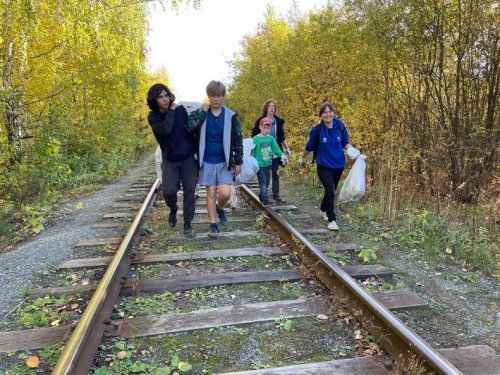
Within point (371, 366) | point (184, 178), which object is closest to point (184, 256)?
point (184, 178)

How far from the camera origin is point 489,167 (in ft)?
22.7

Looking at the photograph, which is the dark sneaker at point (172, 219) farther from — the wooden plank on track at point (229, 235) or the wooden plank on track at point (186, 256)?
the wooden plank on track at point (186, 256)

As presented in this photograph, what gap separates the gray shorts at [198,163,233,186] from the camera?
5.55 meters

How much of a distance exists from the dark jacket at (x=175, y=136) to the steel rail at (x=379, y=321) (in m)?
2.03

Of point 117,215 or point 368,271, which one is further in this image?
point 117,215

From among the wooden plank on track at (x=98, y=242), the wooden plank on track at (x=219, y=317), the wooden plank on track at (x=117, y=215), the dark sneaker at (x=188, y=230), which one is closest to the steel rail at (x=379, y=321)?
the wooden plank on track at (x=219, y=317)

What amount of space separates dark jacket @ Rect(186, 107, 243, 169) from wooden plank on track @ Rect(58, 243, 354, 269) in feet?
4.04

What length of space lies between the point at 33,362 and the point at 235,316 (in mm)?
1441

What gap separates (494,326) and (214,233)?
3.33 m

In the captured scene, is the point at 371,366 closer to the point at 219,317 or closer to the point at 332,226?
the point at 219,317

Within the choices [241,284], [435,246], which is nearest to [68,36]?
[241,284]

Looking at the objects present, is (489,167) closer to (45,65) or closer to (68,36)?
(68,36)

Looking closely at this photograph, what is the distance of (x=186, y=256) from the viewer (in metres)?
4.74

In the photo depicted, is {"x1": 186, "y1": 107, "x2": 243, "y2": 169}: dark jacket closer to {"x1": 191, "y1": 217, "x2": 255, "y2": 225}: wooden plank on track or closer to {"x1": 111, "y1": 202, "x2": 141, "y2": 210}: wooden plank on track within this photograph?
{"x1": 191, "y1": 217, "x2": 255, "y2": 225}: wooden plank on track
